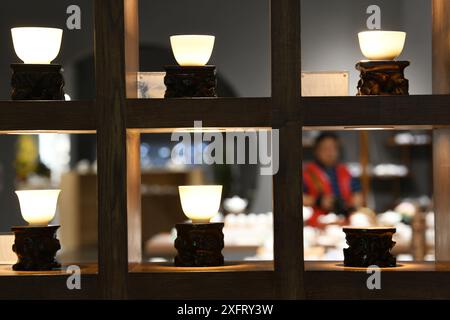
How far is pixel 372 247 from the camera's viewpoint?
2221 millimetres

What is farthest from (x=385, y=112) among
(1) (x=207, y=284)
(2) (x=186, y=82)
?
(1) (x=207, y=284)

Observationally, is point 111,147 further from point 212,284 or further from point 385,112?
point 385,112

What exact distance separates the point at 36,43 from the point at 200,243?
2.18ft

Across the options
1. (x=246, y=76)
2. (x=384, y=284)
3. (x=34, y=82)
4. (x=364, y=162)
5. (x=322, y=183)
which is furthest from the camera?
(x=364, y=162)

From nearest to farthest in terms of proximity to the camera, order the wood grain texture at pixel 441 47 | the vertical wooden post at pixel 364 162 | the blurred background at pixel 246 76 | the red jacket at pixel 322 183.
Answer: the wood grain texture at pixel 441 47, the red jacket at pixel 322 183, the blurred background at pixel 246 76, the vertical wooden post at pixel 364 162

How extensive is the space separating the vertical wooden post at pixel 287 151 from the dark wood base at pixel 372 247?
189 millimetres

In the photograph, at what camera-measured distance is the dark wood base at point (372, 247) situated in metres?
2.22

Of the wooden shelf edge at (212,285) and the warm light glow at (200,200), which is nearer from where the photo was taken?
the wooden shelf edge at (212,285)

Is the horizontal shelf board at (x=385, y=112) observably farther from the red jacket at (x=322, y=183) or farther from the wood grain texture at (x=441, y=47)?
the red jacket at (x=322, y=183)

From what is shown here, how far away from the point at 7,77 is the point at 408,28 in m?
4.44

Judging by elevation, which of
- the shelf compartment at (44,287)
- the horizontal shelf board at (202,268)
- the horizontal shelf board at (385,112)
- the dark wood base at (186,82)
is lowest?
the shelf compartment at (44,287)

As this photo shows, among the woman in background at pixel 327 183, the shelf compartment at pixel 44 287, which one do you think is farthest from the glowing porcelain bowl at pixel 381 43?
the woman in background at pixel 327 183

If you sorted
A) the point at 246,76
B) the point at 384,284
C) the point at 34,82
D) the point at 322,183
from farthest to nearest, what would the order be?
the point at 246,76, the point at 322,183, the point at 34,82, the point at 384,284

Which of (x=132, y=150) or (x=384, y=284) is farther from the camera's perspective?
(x=132, y=150)
